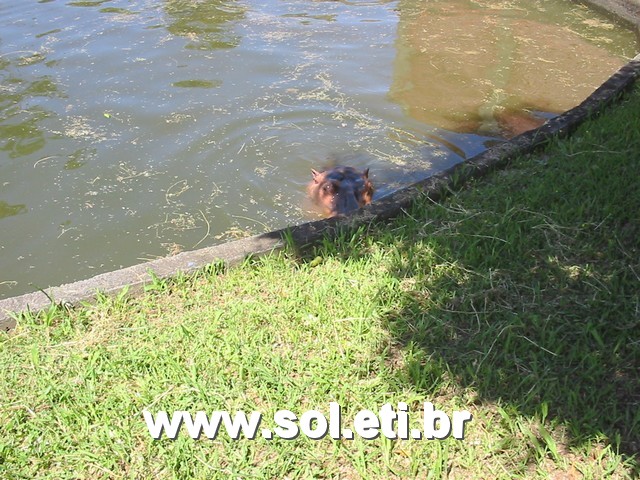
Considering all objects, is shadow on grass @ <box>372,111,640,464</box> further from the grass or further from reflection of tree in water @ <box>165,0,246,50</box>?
reflection of tree in water @ <box>165,0,246,50</box>

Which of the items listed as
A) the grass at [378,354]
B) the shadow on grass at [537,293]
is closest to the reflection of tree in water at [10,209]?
the grass at [378,354]

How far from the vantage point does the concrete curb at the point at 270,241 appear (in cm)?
424

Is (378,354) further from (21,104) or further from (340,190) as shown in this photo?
(21,104)

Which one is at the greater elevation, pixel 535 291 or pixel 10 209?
pixel 535 291

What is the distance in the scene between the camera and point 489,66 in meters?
Answer: 9.39

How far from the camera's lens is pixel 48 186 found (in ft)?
21.3

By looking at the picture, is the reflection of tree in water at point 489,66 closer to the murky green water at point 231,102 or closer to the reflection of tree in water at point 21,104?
the murky green water at point 231,102

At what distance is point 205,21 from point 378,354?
324 inches

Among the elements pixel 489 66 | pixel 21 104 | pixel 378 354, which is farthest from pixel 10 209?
pixel 489 66

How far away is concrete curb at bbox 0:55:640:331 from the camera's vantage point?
424 cm

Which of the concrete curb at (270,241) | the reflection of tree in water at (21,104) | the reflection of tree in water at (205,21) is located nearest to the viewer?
the concrete curb at (270,241)

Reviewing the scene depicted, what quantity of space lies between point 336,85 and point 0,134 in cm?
389

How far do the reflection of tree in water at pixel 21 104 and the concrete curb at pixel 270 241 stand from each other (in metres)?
3.26

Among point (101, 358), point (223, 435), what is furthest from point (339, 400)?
point (101, 358)
